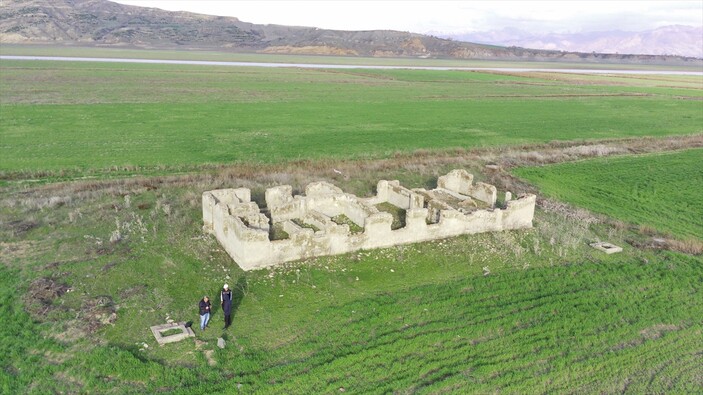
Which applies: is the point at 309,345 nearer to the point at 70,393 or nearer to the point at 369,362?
the point at 369,362

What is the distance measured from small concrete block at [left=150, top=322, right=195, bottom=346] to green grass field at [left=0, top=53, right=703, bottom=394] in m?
0.22

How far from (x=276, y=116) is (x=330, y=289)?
37111 millimetres

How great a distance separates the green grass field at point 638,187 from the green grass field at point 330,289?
0.18m

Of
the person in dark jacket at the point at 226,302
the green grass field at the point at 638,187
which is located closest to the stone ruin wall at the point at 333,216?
the person in dark jacket at the point at 226,302

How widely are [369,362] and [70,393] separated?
6.78 meters

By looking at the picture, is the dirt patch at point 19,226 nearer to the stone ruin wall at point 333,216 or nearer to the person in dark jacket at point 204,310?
the stone ruin wall at point 333,216

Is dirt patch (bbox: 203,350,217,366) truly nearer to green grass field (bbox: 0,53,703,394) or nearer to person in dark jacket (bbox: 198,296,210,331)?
green grass field (bbox: 0,53,703,394)

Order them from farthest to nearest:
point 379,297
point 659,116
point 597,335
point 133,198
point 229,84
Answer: point 229,84, point 659,116, point 133,198, point 379,297, point 597,335

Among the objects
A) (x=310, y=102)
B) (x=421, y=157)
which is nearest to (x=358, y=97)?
(x=310, y=102)

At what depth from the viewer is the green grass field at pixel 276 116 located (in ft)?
115

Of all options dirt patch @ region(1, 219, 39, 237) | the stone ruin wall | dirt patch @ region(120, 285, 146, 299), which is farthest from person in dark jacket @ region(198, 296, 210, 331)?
dirt patch @ region(1, 219, 39, 237)

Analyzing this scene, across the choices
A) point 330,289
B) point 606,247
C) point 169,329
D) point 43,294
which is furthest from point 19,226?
point 606,247

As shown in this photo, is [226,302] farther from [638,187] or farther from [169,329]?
[638,187]

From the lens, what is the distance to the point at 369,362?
1288 cm
